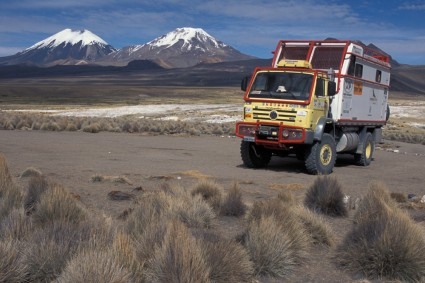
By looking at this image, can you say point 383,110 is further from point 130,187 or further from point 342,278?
point 342,278

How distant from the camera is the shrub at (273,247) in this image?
7109 mm

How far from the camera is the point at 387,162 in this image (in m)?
21.8

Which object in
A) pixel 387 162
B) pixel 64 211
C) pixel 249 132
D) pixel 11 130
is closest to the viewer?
pixel 64 211

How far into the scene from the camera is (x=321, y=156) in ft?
57.1

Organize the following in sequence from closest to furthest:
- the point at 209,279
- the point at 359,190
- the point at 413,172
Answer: the point at 209,279, the point at 359,190, the point at 413,172

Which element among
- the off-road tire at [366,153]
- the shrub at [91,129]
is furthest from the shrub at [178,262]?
the shrub at [91,129]

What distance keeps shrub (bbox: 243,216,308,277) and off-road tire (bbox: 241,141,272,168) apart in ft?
33.9

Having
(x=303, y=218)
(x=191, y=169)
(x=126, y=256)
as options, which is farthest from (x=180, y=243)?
(x=191, y=169)

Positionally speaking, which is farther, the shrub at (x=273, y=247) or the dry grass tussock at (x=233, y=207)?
the dry grass tussock at (x=233, y=207)

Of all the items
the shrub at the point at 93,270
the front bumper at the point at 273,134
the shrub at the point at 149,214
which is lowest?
the shrub at the point at 149,214

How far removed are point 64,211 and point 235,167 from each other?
421 inches

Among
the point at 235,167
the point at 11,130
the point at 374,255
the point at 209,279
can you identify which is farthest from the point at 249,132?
the point at 11,130

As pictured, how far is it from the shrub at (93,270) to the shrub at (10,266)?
0.51m

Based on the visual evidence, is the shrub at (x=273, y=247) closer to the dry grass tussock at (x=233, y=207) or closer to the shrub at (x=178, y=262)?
the shrub at (x=178, y=262)
